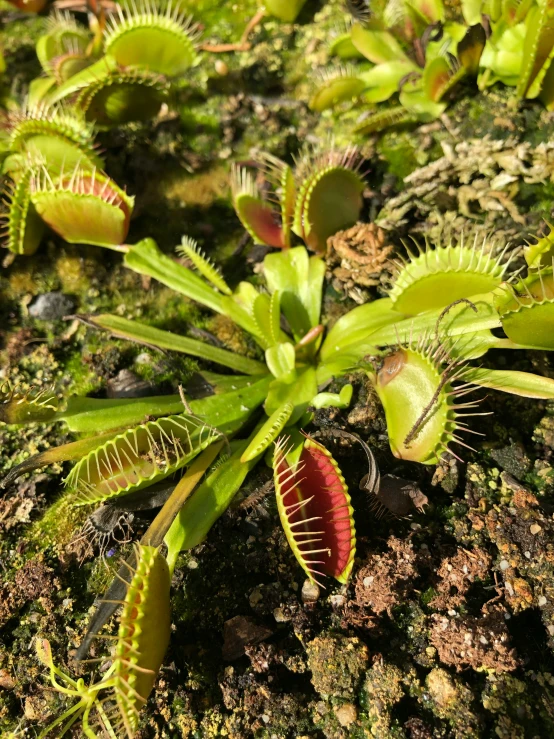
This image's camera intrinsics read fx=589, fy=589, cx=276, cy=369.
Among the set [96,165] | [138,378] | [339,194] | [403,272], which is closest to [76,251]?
[96,165]

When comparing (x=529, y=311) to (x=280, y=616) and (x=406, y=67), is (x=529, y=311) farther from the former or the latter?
(x=406, y=67)

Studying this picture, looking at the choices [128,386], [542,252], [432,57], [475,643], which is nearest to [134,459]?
[128,386]

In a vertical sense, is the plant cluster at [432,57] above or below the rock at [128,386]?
above

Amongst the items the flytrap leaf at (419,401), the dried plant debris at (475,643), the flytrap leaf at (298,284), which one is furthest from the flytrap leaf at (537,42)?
the dried plant debris at (475,643)

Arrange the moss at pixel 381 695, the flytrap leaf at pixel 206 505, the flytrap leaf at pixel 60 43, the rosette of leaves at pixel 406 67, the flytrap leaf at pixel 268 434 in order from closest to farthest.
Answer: the moss at pixel 381 695, the flytrap leaf at pixel 206 505, the flytrap leaf at pixel 268 434, the rosette of leaves at pixel 406 67, the flytrap leaf at pixel 60 43

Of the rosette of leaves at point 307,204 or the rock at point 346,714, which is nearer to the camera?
the rock at point 346,714

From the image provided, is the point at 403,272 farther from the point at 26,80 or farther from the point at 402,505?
the point at 26,80

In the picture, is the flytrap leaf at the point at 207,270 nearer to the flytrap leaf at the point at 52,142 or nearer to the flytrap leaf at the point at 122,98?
the flytrap leaf at the point at 52,142
